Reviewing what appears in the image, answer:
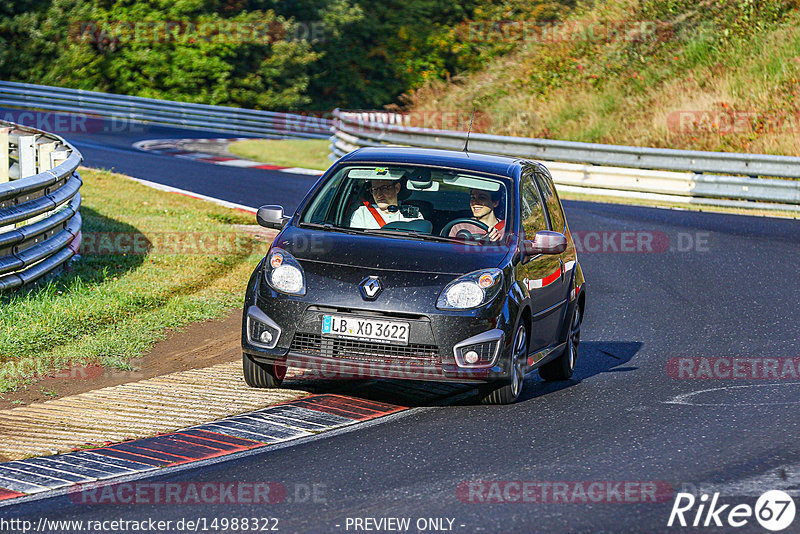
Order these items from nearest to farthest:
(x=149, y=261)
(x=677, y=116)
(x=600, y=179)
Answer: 1. (x=149, y=261)
2. (x=600, y=179)
3. (x=677, y=116)

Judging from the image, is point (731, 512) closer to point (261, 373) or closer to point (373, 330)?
point (373, 330)

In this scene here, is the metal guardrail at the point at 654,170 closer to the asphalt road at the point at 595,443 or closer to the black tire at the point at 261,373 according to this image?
the asphalt road at the point at 595,443

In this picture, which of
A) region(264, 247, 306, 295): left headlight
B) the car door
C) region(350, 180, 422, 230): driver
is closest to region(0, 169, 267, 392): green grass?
region(264, 247, 306, 295): left headlight

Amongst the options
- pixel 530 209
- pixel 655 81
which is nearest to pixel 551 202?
pixel 530 209

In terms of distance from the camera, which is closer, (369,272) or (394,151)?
(369,272)

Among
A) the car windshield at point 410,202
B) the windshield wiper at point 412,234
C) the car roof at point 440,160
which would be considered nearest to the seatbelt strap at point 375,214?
the car windshield at point 410,202

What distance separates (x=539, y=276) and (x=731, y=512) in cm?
311

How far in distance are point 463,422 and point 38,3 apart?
139 ft

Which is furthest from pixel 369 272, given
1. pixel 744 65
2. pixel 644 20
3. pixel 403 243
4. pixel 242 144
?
pixel 644 20

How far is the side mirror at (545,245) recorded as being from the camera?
320 inches

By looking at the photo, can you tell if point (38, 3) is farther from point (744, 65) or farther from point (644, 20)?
point (744, 65)

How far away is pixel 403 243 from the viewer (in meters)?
7.89

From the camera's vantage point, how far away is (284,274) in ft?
25.2

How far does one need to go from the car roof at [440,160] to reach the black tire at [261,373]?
173 centimetres
